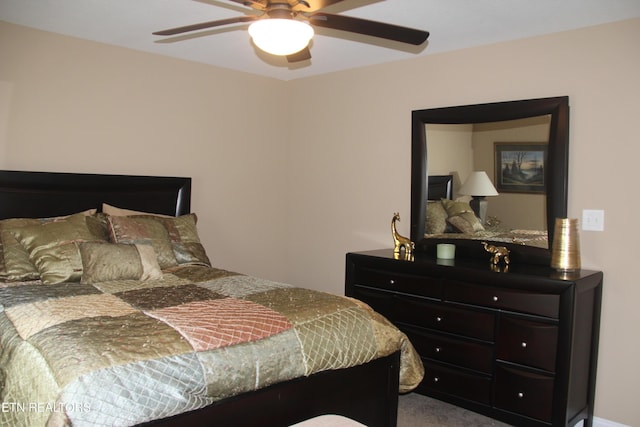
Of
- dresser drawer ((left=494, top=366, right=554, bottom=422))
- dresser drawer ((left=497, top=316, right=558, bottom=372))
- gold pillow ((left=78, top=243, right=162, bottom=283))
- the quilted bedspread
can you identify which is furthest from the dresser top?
gold pillow ((left=78, top=243, right=162, bottom=283))

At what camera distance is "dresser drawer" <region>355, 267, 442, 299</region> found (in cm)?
310

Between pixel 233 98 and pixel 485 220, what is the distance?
2293 millimetres

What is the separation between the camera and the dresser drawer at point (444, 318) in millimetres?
2889

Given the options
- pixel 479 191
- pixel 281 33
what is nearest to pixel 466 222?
pixel 479 191

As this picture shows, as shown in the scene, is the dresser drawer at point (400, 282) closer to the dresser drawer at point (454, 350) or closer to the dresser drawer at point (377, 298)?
the dresser drawer at point (377, 298)

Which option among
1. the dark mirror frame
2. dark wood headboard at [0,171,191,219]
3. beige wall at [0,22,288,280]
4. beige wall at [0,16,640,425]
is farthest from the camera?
beige wall at [0,22,288,280]

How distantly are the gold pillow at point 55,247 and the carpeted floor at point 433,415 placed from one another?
6.68ft

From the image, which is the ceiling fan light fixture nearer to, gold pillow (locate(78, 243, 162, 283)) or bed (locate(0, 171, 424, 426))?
bed (locate(0, 171, 424, 426))

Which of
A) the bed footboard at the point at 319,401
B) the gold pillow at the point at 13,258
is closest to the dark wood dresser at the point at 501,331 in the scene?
the bed footboard at the point at 319,401

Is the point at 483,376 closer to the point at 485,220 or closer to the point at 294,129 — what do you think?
the point at 485,220

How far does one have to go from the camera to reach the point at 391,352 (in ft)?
8.16

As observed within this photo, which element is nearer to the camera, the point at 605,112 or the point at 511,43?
the point at 605,112

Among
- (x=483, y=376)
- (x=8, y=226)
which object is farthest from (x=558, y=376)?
(x=8, y=226)

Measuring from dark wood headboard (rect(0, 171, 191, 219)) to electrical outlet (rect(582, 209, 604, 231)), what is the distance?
275 cm
